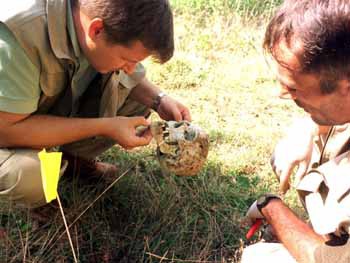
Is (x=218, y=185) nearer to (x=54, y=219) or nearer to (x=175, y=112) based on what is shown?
(x=175, y=112)

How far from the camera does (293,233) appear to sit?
206cm

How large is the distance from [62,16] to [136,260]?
107 centimetres

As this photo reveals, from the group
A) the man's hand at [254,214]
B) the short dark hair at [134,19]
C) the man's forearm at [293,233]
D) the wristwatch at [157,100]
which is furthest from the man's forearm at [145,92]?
the man's forearm at [293,233]

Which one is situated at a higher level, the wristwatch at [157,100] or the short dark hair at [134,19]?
the short dark hair at [134,19]

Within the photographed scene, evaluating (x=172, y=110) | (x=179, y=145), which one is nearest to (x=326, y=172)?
(x=179, y=145)

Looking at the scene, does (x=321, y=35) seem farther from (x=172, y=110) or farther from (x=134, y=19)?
(x=172, y=110)

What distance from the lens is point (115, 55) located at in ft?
7.71

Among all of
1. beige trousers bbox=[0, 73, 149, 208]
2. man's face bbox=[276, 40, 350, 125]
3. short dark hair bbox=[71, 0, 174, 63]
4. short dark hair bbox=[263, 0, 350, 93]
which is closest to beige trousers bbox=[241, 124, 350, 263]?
man's face bbox=[276, 40, 350, 125]

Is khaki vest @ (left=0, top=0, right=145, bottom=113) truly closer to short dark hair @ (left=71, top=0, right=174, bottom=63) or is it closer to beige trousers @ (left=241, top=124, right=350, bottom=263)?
short dark hair @ (left=71, top=0, right=174, bottom=63)

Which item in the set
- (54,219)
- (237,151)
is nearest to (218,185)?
(237,151)

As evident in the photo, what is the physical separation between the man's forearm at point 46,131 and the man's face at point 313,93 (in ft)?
2.66

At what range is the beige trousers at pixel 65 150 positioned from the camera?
94.6 inches

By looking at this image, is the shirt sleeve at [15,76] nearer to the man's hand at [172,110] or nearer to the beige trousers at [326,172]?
the man's hand at [172,110]

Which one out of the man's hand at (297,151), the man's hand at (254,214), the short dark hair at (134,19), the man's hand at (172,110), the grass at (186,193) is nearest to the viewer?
the short dark hair at (134,19)
